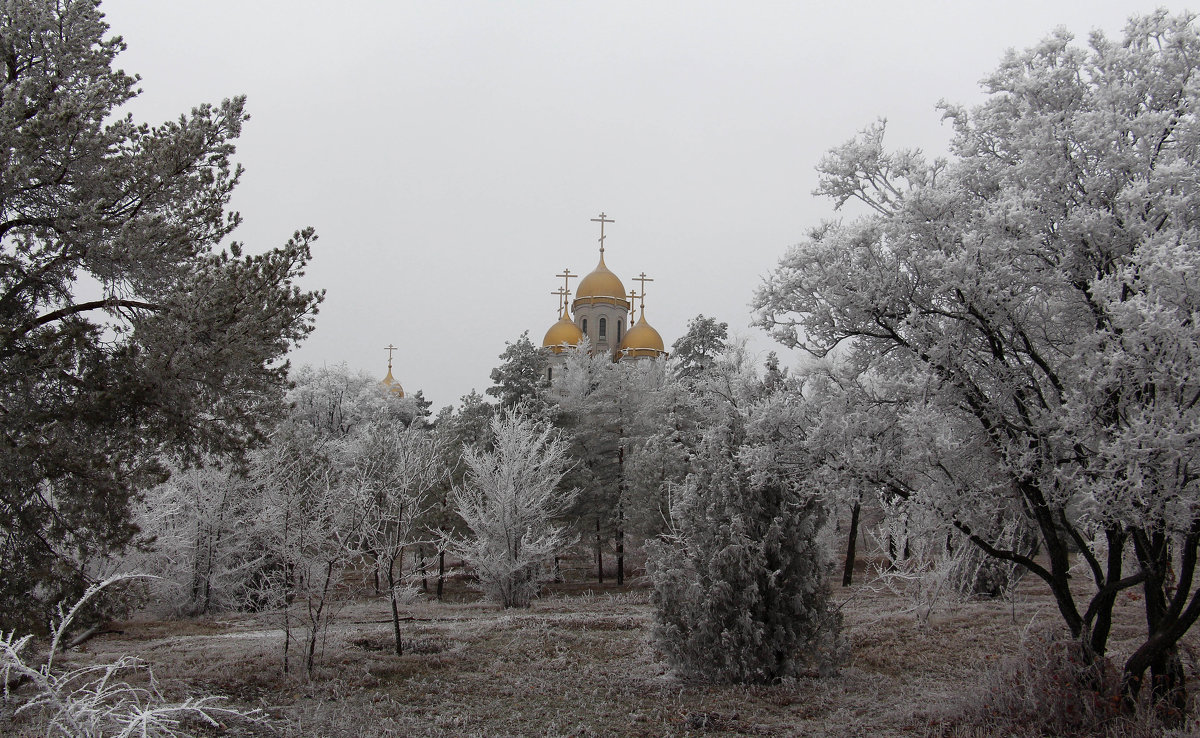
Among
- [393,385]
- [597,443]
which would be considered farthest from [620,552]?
[393,385]

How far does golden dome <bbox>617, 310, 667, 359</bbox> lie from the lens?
148 feet

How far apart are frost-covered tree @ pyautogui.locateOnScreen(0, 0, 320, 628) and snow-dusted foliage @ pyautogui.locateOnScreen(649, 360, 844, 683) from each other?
227 inches

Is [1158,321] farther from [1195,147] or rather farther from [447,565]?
[447,565]

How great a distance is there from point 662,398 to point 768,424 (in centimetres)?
1776

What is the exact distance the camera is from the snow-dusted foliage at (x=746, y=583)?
30.9ft

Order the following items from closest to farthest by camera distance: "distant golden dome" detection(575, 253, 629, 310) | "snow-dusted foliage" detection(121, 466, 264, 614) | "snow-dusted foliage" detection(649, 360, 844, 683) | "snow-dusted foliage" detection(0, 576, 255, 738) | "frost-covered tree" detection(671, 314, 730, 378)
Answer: "snow-dusted foliage" detection(0, 576, 255, 738)
"snow-dusted foliage" detection(649, 360, 844, 683)
"snow-dusted foliage" detection(121, 466, 264, 614)
"frost-covered tree" detection(671, 314, 730, 378)
"distant golden dome" detection(575, 253, 629, 310)

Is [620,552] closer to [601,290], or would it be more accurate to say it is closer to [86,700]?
[86,700]

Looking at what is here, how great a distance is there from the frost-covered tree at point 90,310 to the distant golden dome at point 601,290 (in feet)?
132

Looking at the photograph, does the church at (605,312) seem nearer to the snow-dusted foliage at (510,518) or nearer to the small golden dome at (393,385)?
the small golden dome at (393,385)

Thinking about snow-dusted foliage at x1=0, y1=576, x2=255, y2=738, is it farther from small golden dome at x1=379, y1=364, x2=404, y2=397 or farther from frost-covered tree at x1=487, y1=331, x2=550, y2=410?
small golden dome at x1=379, y1=364, x2=404, y2=397

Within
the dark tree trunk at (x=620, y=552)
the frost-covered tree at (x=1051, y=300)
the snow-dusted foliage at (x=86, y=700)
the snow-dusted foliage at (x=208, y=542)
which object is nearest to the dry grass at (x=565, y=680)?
the snow-dusted foliage at (x=86, y=700)

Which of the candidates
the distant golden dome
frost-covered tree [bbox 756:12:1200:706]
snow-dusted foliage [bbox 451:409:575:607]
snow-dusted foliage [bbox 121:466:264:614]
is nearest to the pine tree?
frost-covered tree [bbox 756:12:1200:706]

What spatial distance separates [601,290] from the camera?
49.8 meters

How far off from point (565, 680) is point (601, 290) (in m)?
40.6
